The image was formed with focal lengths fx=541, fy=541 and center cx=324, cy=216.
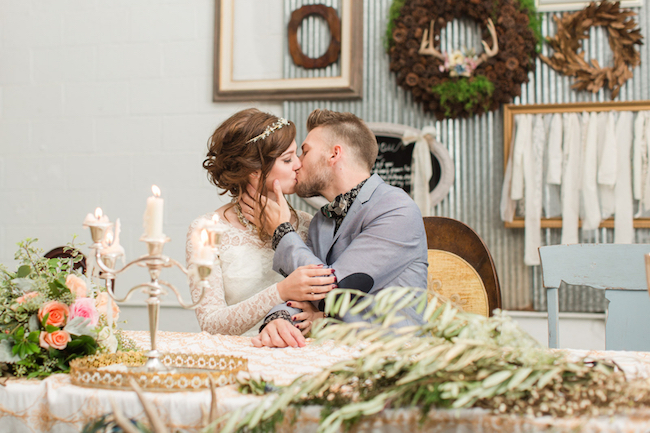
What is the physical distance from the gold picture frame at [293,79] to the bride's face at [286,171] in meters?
1.32

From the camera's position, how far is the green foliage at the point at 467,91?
10.3 feet

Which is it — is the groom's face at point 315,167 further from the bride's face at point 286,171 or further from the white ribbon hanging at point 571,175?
the white ribbon hanging at point 571,175

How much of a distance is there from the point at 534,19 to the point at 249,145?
2060 millimetres

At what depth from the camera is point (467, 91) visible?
316 cm

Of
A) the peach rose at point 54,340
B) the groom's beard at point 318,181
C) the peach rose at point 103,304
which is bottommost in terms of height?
the peach rose at point 54,340

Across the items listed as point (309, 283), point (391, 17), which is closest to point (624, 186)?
point (391, 17)

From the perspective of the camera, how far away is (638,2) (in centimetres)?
312

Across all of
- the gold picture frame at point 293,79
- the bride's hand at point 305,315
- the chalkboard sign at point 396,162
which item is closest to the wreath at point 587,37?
the chalkboard sign at point 396,162

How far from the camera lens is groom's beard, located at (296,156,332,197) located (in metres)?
2.12

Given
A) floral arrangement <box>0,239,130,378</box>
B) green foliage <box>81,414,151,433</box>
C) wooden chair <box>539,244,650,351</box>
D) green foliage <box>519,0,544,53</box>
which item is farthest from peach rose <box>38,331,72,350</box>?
green foliage <box>519,0,544,53</box>

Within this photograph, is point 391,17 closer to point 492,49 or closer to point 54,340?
point 492,49

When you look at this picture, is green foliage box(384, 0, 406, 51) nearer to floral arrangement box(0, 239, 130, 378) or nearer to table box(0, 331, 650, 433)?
table box(0, 331, 650, 433)

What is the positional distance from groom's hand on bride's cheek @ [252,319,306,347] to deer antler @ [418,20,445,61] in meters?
2.34

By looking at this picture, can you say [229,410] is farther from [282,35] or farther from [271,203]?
[282,35]
